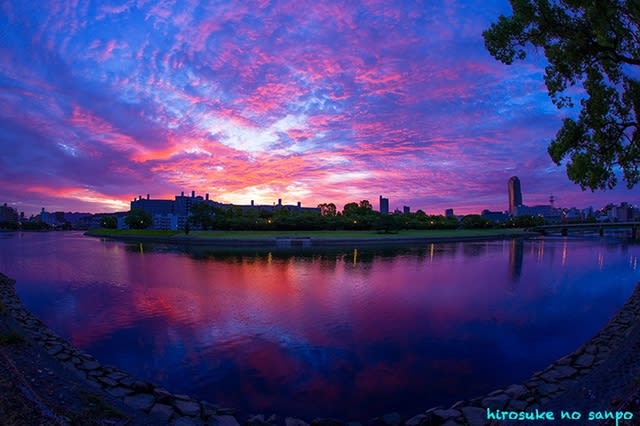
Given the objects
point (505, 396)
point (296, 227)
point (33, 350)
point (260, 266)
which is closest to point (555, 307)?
point (505, 396)

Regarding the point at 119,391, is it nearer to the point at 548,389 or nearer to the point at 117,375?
the point at 117,375

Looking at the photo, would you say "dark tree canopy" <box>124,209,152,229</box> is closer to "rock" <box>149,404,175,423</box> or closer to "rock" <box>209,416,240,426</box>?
"rock" <box>149,404,175,423</box>

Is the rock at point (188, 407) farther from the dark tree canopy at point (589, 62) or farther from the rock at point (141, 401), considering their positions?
the dark tree canopy at point (589, 62)

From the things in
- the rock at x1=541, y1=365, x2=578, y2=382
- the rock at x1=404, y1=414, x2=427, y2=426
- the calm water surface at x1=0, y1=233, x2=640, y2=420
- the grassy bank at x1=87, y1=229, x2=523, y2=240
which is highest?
the grassy bank at x1=87, y1=229, x2=523, y2=240

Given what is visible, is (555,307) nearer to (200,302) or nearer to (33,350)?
(200,302)

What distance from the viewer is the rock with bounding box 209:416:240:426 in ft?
20.1

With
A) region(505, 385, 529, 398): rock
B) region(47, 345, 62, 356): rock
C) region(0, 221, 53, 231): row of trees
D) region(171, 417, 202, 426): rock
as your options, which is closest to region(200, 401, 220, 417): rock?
region(171, 417, 202, 426): rock

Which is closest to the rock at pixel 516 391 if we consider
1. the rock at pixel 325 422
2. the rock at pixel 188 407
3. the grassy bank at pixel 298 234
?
the rock at pixel 325 422

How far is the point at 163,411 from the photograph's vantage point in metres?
6.18

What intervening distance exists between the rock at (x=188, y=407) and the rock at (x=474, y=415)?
520 cm

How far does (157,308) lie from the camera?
15.1 meters

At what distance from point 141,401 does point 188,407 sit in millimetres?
985

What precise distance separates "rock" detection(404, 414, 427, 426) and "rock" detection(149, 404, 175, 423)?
4545 mm

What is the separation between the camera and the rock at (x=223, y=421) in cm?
611
